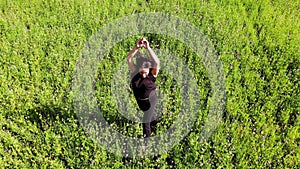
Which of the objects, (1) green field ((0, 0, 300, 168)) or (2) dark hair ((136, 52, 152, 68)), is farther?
(1) green field ((0, 0, 300, 168))

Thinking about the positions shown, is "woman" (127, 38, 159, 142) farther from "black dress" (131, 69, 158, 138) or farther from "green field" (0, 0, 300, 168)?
"green field" (0, 0, 300, 168)

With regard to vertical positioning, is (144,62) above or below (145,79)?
above

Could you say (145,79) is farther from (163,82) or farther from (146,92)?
(163,82)

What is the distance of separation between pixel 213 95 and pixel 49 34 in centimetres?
386

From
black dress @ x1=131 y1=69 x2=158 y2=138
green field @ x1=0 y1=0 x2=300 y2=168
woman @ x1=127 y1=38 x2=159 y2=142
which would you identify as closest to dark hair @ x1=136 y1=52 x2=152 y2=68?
woman @ x1=127 y1=38 x2=159 y2=142

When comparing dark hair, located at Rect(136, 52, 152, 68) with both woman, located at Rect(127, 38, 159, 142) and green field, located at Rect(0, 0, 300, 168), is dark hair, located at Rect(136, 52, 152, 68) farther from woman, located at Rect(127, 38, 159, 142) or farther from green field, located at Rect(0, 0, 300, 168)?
green field, located at Rect(0, 0, 300, 168)

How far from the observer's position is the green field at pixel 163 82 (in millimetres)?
4689

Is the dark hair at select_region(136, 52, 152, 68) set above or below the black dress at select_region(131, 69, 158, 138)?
above

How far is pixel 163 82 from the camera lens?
5.95 metres

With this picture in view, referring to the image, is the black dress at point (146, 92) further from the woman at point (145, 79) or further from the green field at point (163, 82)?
the green field at point (163, 82)

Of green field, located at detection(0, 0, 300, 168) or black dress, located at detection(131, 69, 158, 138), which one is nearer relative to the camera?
black dress, located at detection(131, 69, 158, 138)

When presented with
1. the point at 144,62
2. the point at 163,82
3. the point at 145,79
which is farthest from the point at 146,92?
the point at 163,82

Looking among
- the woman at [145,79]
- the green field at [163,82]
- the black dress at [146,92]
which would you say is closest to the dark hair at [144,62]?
the woman at [145,79]

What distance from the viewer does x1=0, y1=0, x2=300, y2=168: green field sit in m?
4.69
